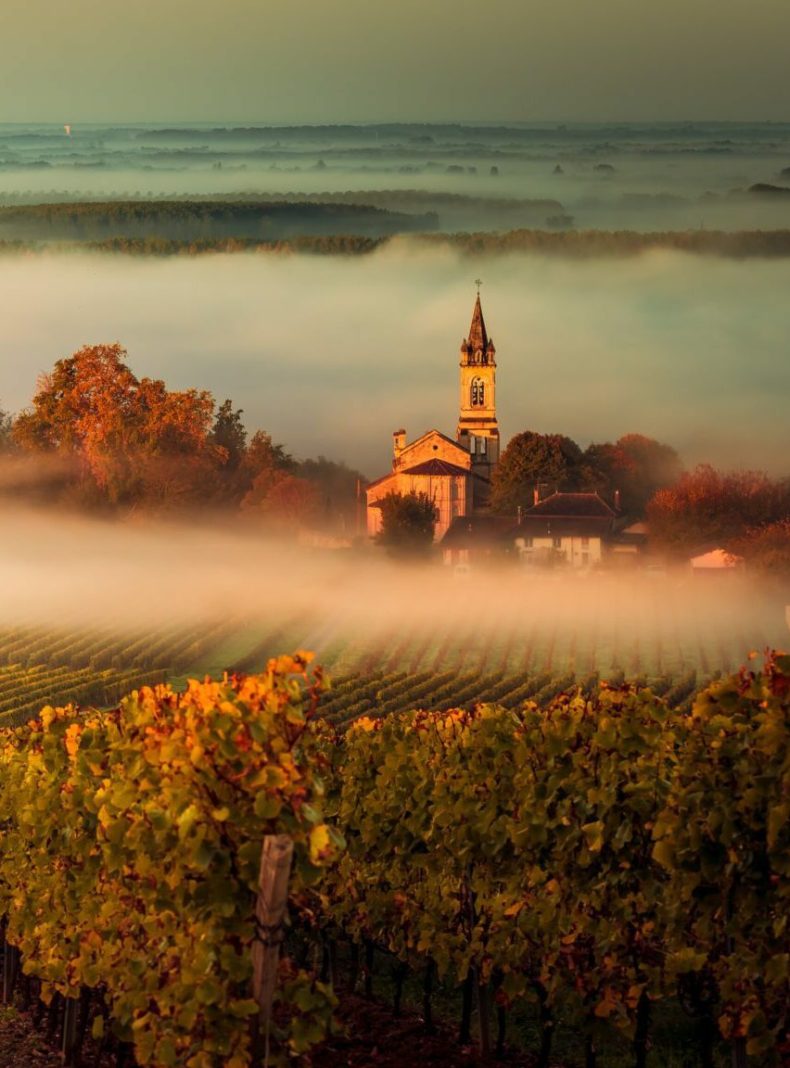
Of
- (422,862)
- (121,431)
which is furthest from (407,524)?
(422,862)

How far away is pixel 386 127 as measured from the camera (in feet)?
232

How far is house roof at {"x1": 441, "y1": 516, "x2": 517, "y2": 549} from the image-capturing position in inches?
2124

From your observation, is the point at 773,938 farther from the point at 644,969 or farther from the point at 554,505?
the point at 554,505

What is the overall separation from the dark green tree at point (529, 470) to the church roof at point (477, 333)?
9096 millimetres

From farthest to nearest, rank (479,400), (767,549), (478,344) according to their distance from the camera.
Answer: (478,344) < (479,400) < (767,549)

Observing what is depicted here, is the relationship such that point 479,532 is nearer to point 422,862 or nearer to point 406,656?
point 406,656

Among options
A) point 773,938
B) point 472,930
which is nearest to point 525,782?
point 472,930

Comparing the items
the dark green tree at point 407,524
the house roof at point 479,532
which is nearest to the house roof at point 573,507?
the house roof at point 479,532

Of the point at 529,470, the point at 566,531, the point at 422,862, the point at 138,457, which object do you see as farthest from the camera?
the point at 529,470

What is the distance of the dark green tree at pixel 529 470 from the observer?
189ft

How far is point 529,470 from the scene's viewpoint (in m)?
59.2

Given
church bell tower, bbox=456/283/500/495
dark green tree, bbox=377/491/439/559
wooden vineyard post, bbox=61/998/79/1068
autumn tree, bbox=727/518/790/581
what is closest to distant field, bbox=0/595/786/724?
autumn tree, bbox=727/518/790/581

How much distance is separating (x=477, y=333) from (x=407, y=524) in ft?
58.5

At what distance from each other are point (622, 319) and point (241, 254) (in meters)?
15.8
